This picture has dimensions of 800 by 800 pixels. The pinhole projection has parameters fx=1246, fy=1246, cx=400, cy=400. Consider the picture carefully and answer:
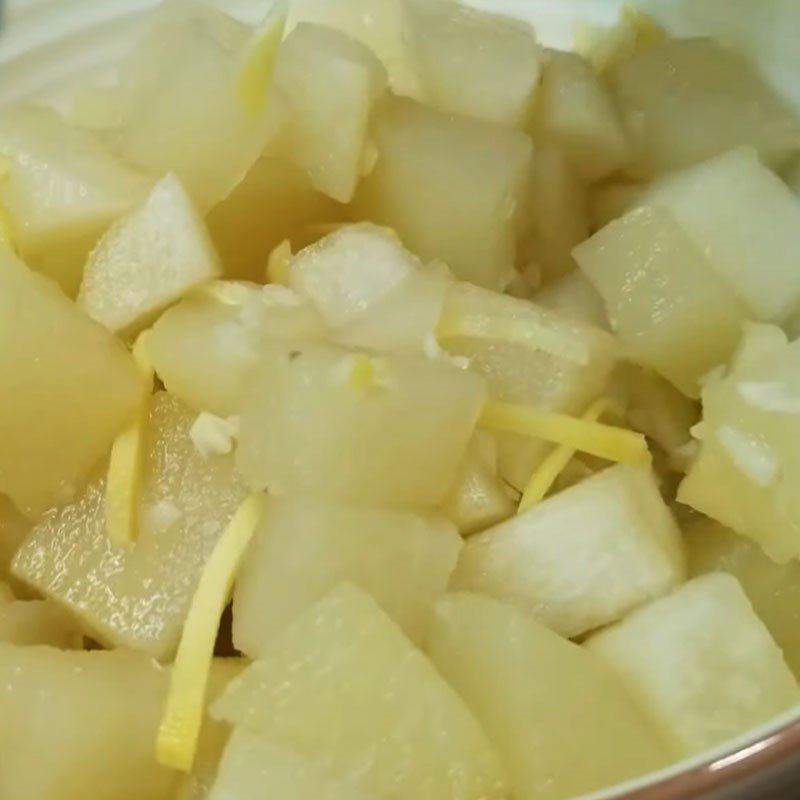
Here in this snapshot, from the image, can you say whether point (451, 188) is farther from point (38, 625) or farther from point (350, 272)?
point (38, 625)

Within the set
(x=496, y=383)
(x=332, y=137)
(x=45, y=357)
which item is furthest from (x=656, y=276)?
(x=45, y=357)

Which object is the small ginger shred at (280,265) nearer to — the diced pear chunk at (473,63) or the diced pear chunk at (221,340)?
the diced pear chunk at (221,340)

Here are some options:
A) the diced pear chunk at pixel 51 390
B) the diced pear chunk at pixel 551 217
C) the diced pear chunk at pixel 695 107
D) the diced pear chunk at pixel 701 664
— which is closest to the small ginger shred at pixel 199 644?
the diced pear chunk at pixel 51 390

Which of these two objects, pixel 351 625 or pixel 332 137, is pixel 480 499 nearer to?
pixel 351 625

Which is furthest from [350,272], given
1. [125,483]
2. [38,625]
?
[38,625]

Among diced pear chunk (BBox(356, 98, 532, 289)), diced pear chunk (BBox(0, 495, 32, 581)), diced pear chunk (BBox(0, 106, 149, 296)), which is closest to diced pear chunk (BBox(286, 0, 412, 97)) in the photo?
diced pear chunk (BBox(356, 98, 532, 289))

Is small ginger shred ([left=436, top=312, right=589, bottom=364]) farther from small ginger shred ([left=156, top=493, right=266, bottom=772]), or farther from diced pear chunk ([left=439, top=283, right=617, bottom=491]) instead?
small ginger shred ([left=156, top=493, right=266, bottom=772])
